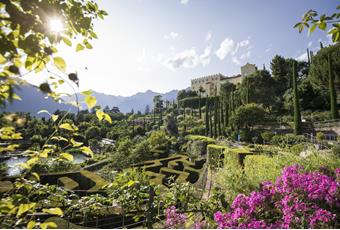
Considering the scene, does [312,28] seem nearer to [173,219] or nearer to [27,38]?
[27,38]

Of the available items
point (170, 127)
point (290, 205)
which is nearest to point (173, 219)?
point (290, 205)

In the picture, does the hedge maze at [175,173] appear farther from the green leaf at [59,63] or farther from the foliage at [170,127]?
the foliage at [170,127]

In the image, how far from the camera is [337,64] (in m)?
24.8

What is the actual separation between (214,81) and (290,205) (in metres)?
88.2

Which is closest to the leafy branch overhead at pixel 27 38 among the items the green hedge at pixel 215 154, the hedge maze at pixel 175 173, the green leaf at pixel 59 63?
the green leaf at pixel 59 63

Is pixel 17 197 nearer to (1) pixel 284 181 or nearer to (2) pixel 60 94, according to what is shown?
(2) pixel 60 94

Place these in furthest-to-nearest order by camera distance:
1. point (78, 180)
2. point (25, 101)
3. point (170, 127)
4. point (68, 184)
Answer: point (170, 127) → point (78, 180) → point (68, 184) → point (25, 101)

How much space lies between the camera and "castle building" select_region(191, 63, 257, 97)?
7300 centimetres

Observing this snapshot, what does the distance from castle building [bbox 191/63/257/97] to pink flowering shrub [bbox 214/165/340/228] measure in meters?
71.7

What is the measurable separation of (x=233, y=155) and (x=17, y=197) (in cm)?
999

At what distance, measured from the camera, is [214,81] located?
8775 cm

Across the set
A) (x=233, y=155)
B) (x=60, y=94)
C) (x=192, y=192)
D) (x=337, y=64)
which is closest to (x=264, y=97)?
(x=337, y=64)

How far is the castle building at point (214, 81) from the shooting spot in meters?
73.0

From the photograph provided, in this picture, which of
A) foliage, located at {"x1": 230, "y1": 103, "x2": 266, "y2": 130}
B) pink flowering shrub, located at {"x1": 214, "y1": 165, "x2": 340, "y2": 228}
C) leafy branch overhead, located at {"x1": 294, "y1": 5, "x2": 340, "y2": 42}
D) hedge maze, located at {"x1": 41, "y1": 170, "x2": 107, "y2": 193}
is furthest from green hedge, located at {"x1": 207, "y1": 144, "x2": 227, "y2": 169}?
foliage, located at {"x1": 230, "y1": 103, "x2": 266, "y2": 130}
